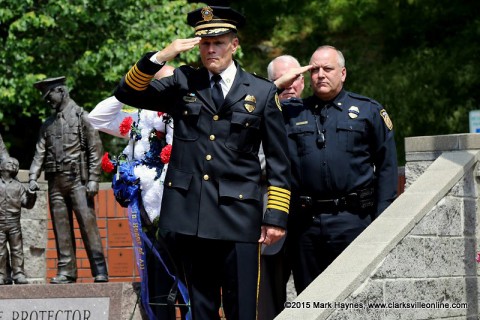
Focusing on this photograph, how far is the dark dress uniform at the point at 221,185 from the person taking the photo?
5891 millimetres

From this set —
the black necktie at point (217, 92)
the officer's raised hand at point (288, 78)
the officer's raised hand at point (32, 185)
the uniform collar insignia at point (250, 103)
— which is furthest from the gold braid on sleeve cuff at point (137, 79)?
the officer's raised hand at point (32, 185)

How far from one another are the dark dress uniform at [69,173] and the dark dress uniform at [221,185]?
3.32 meters

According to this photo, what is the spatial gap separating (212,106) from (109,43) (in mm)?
10411

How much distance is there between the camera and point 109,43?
16.2 meters

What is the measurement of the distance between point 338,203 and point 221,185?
1.15 metres

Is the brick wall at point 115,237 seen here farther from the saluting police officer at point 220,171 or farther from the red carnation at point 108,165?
the saluting police officer at point 220,171

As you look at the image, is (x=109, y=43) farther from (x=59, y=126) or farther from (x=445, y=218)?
(x=445, y=218)

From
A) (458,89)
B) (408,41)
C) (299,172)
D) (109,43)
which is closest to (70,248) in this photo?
(299,172)

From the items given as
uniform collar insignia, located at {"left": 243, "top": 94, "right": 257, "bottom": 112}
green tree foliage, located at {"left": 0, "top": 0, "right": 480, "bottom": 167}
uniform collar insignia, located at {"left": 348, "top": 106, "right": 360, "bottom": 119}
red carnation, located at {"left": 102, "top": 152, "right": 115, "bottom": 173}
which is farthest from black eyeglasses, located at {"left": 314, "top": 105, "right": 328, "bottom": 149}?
green tree foliage, located at {"left": 0, "top": 0, "right": 480, "bottom": 167}

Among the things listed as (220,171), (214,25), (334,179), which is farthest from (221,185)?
(334,179)

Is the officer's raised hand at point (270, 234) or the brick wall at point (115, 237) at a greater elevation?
the officer's raised hand at point (270, 234)

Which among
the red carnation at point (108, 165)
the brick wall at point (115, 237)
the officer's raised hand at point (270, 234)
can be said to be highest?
the red carnation at point (108, 165)

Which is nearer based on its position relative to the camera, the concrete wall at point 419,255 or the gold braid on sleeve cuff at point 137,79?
the gold braid on sleeve cuff at point 137,79

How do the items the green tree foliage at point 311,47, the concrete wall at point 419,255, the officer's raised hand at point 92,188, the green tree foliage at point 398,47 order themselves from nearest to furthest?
the concrete wall at point 419,255, the officer's raised hand at point 92,188, the green tree foliage at point 311,47, the green tree foliage at point 398,47
